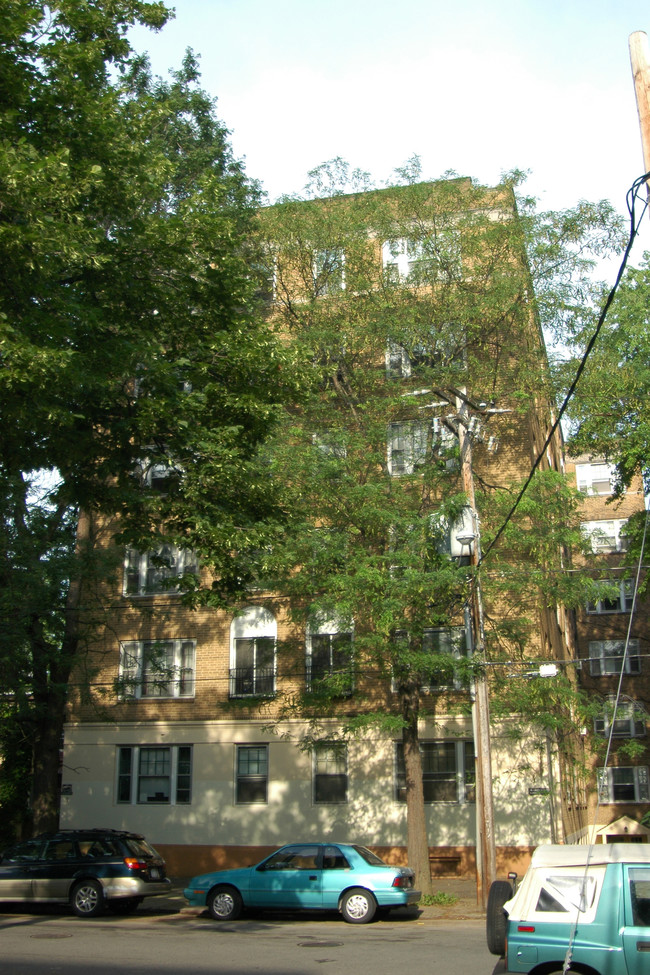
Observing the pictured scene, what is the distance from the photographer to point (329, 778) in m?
25.1

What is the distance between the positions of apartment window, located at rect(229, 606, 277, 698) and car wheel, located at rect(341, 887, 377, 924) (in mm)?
→ 9259

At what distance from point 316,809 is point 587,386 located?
1302 cm

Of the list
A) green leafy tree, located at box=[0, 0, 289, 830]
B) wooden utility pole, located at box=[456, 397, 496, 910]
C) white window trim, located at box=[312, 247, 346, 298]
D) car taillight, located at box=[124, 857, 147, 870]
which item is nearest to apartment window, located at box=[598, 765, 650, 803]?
wooden utility pole, located at box=[456, 397, 496, 910]

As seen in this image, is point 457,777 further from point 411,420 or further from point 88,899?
point 88,899

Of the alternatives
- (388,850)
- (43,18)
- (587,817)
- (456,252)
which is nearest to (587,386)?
(456,252)

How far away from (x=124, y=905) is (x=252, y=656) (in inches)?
351

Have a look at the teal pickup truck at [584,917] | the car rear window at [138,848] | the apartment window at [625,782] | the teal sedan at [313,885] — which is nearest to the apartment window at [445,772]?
the teal sedan at [313,885]

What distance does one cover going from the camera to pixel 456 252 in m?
22.0

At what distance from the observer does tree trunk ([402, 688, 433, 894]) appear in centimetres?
2003

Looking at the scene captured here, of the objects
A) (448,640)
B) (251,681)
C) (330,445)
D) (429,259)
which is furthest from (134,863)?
(429,259)

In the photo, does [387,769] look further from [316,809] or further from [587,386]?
[587,386]

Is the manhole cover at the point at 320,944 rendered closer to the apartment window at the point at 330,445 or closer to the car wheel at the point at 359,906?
the car wheel at the point at 359,906

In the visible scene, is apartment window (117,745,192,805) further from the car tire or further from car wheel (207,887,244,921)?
the car tire

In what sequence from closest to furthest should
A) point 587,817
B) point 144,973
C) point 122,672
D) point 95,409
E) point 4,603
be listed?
point 144,973, point 95,409, point 4,603, point 122,672, point 587,817
